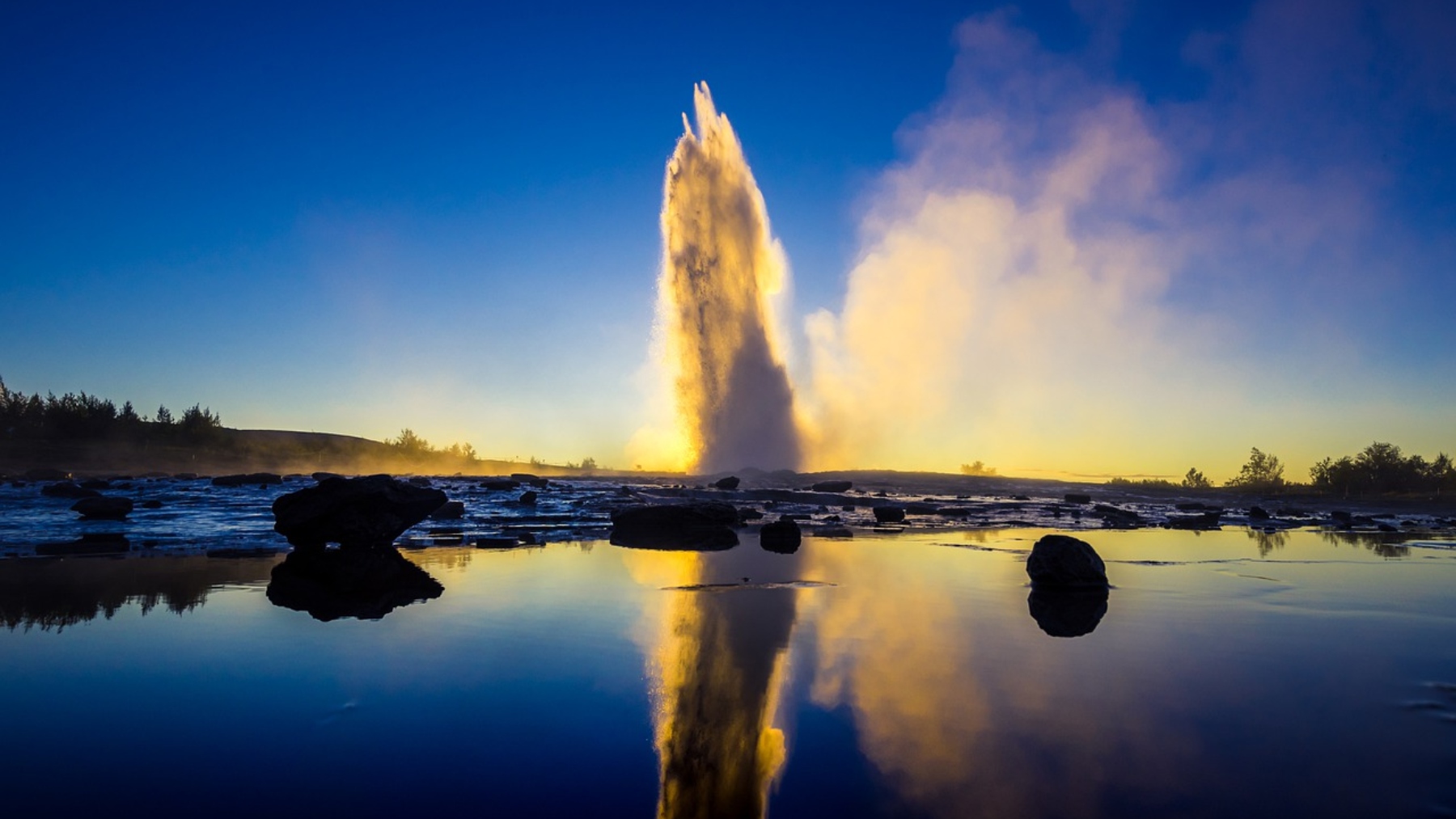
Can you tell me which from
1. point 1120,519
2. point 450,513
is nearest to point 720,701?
point 450,513

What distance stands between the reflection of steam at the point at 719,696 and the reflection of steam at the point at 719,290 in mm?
43272

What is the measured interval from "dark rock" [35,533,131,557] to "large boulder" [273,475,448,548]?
2.70m

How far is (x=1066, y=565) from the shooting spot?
9695mm

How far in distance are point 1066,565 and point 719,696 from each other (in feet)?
22.0

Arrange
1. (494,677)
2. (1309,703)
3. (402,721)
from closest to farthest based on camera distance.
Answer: (402,721), (1309,703), (494,677)

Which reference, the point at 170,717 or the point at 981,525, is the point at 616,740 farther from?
the point at 981,525

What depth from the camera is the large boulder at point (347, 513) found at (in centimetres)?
1261

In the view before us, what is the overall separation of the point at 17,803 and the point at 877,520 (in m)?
21.5

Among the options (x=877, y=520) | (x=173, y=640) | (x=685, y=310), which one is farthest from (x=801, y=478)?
(x=173, y=640)

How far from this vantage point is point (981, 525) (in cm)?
2233

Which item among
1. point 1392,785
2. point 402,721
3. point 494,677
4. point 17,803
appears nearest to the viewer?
point 17,803

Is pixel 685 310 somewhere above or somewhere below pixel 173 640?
above

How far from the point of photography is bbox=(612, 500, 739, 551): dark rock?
51.3 ft

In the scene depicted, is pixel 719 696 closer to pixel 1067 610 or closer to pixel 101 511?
pixel 1067 610
